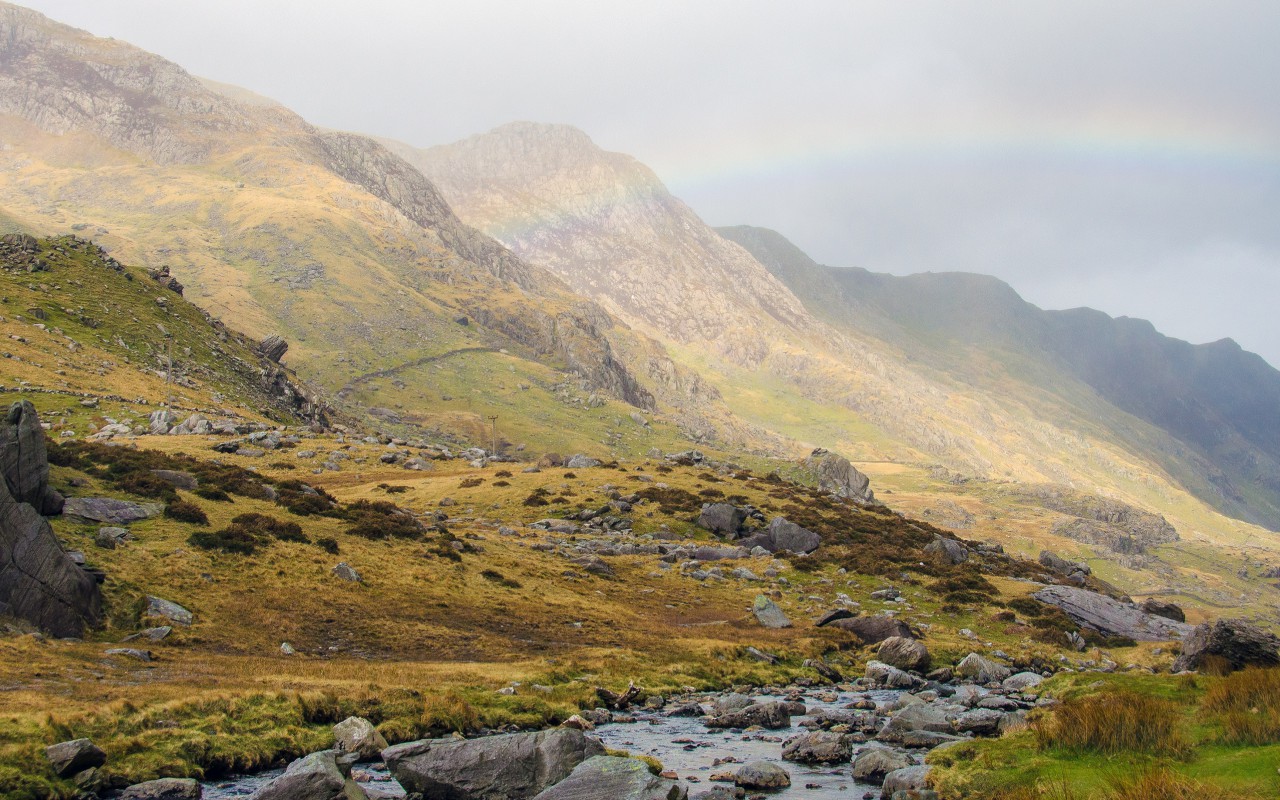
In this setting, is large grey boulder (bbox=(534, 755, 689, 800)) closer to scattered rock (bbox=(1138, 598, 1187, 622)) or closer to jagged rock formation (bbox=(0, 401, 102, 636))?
jagged rock formation (bbox=(0, 401, 102, 636))

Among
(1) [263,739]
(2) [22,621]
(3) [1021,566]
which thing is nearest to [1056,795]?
(1) [263,739]

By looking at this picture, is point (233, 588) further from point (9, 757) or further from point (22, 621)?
point (9, 757)

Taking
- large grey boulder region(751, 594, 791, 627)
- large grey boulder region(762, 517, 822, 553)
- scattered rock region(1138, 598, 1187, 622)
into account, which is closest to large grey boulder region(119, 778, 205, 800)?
large grey boulder region(751, 594, 791, 627)

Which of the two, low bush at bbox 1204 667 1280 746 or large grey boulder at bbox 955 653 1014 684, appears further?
large grey boulder at bbox 955 653 1014 684

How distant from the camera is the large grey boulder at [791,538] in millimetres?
67812

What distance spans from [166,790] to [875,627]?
38.6 m

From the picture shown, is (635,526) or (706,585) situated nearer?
(706,585)

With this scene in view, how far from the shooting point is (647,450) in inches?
7407

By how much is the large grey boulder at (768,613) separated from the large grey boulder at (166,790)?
34.8 meters

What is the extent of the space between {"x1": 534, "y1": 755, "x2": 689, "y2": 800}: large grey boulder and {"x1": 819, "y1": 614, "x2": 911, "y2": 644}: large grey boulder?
31845 mm

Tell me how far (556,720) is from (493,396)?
168 m

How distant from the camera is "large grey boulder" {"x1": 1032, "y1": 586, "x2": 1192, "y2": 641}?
5356cm

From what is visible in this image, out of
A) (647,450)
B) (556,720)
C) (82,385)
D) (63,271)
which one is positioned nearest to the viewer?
(556,720)

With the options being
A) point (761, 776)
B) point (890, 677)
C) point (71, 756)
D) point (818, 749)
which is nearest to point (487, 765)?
point (761, 776)
